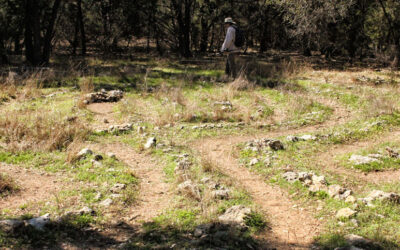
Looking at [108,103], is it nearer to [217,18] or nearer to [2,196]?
[2,196]

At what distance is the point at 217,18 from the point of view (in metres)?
21.9

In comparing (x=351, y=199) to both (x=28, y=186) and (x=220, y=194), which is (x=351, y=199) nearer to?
(x=220, y=194)

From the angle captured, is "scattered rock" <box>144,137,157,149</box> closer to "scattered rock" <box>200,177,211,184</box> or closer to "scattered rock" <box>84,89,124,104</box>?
"scattered rock" <box>200,177,211,184</box>

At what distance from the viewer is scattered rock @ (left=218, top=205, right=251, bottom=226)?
4.32 metres

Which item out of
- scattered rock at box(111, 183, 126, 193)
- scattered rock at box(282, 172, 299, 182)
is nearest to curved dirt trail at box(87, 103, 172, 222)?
scattered rock at box(111, 183, 126, 193)

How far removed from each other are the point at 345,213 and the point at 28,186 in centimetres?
407

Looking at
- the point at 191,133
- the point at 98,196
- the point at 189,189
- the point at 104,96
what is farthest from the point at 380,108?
the point at 98,196

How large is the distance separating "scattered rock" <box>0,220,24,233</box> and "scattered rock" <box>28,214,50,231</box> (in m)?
0.13

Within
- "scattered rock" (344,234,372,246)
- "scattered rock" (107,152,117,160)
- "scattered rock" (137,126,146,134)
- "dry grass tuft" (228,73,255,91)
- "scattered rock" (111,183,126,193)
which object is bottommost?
"scattered rock" (344,234,372,246)

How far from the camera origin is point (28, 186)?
520cm

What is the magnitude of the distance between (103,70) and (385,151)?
10.8m

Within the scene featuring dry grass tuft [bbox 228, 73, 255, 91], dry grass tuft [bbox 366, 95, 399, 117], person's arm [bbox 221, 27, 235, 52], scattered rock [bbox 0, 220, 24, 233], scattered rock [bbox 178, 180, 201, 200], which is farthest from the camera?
person's arm [bbox 221, 27, 235, 52]

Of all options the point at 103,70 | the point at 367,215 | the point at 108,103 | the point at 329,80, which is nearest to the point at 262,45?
the point at 329,80

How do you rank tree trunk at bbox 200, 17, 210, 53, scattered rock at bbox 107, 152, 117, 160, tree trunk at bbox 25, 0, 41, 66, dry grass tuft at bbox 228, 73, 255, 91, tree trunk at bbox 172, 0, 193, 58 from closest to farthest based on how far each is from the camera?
scattered rock at bbox 107, 152, 117, 160 < dry grass tuft at bbox 228, 73, 255, 91 < tree trunk at bbox 25, 0, 41, 66 < tree trunk at bbox 172, 0, 193, 58 < tree trunk at bbox 200, 17, 210, 53
